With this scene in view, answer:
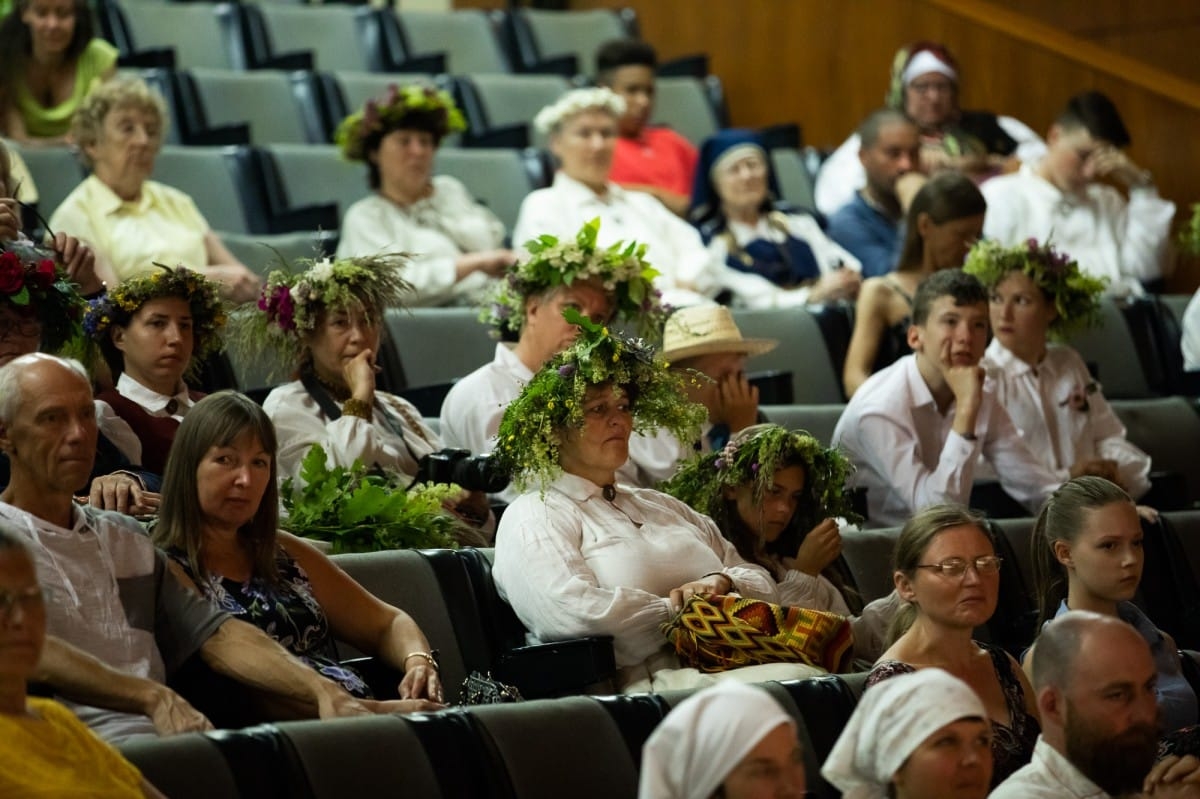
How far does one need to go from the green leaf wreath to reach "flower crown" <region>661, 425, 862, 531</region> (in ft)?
1.65

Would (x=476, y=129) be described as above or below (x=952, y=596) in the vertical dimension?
above

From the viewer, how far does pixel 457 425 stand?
14.3 ft

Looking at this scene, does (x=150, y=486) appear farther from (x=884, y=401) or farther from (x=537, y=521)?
(x=884, y=401)

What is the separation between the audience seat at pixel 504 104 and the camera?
6.86 metres

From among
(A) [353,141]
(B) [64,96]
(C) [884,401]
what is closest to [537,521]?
(C) [884,401]

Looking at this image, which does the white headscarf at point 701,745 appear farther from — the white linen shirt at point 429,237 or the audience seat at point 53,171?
the audience seat at point 53,171

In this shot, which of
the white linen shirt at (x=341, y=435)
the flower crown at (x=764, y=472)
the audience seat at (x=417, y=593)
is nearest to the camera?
the audience seat at (x=417, y=593)

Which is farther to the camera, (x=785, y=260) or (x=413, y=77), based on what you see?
(x=413, y=77)

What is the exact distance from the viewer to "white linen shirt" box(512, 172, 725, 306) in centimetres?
590

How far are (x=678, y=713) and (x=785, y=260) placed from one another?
13.0 feet

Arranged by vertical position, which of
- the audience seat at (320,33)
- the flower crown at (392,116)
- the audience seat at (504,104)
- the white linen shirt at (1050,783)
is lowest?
the white linen shirt at (1050,783)

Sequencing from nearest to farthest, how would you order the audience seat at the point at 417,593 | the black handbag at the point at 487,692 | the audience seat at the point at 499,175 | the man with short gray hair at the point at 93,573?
the man with short gray hair at the point at 93,573 → the black handbag at the point at 487,692 → the audience seat at the point at 417,593 → the audience seat at the point at 499,175

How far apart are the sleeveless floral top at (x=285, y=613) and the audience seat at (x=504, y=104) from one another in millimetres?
3812

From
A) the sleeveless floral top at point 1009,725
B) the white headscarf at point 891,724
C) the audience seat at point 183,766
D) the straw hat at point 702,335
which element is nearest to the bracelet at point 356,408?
the straw hat at point 702,335
